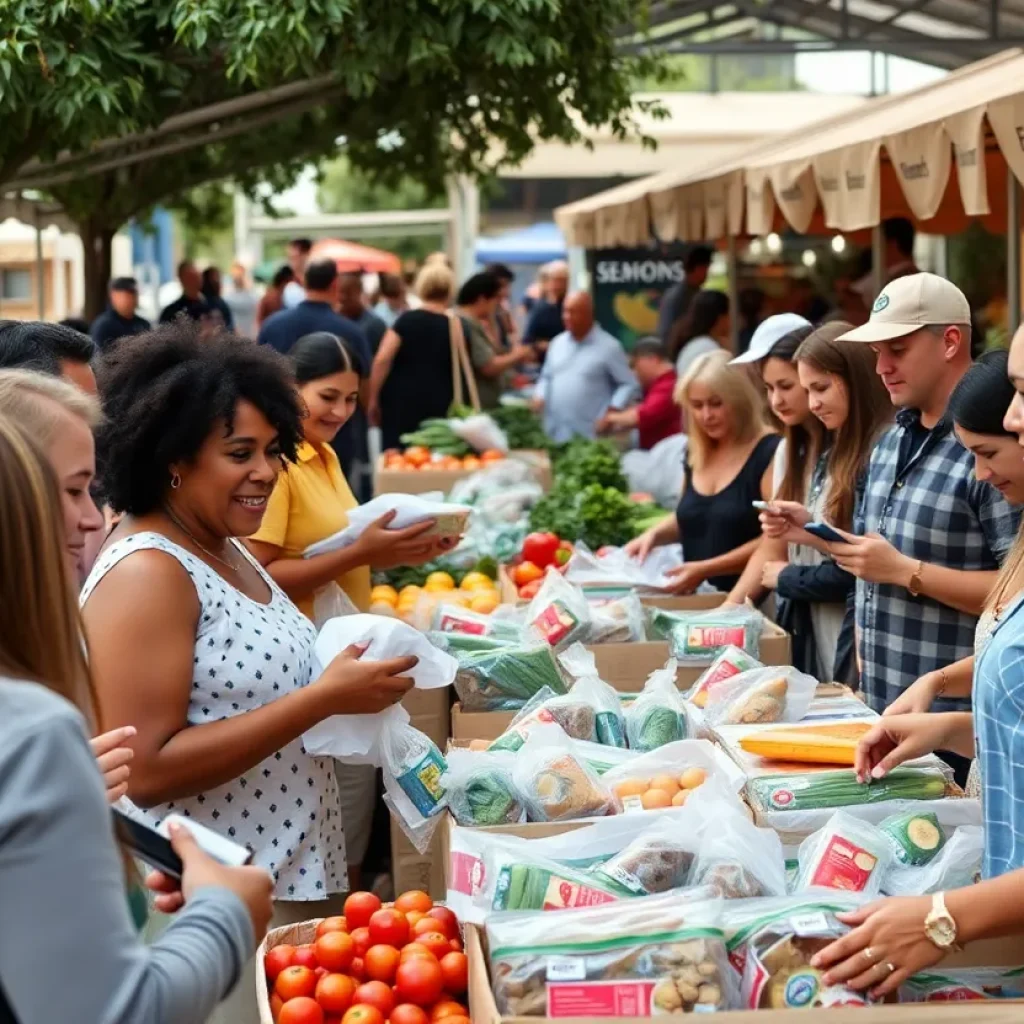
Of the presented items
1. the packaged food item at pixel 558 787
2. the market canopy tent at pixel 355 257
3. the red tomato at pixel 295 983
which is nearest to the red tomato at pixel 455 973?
the red tomato at pixel 295 983

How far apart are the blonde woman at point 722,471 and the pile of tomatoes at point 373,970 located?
2.75m

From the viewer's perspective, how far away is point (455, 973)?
2.76 meters

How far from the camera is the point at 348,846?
438 centimetres

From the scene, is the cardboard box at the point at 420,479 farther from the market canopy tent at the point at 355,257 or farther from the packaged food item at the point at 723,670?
the market canopy tent at the point at 355,257

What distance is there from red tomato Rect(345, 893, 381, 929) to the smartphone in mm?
1400

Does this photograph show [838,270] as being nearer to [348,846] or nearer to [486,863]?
[348,846]

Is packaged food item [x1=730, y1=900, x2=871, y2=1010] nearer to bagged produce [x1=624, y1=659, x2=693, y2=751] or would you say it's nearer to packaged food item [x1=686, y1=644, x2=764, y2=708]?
bagged produce [x1=624, y1=659, x2=693, y2=751]

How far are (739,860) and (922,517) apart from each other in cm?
159

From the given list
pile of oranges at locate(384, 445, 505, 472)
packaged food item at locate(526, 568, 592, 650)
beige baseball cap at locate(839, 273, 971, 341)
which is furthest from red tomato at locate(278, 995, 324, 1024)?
pile of oranges at locate(384, 445, 505, 472)

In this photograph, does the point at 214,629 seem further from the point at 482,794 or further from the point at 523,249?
the point at 523,249

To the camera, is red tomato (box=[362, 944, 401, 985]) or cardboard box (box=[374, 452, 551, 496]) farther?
cardboard box (box=[374, 452, 551, 496])

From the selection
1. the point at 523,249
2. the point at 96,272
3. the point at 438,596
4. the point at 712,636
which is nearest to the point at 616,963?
the point at 712,636

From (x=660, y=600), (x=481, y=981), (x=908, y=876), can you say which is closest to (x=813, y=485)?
(x=660, y=600)

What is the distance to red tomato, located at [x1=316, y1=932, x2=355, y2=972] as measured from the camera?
9.34ft
